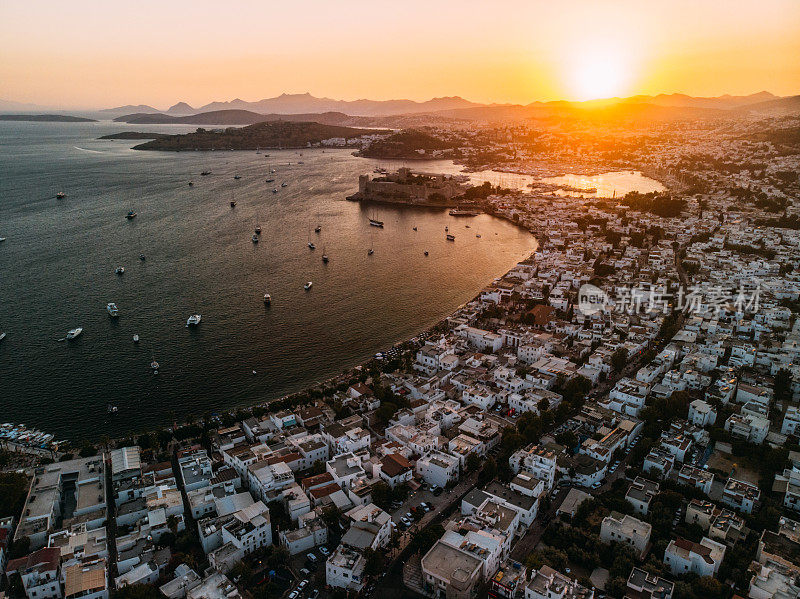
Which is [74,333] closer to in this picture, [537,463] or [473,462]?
[473,462]

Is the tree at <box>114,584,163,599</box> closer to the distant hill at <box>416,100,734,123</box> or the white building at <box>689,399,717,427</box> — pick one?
the white building at <box>689,399,717,427</box>

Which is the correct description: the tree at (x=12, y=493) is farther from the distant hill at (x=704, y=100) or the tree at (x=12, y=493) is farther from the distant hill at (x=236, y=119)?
the distant hill at (x=704, y=100)

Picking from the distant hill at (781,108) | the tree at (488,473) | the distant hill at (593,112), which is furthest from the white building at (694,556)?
the distant hill at (593,112)

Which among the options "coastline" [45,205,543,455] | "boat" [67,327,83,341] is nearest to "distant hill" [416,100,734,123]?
"coastline" [45,205,543,455]

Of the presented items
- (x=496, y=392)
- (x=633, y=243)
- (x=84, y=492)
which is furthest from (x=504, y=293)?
(x=84, y=492)

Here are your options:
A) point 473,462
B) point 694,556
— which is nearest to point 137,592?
point 473,462

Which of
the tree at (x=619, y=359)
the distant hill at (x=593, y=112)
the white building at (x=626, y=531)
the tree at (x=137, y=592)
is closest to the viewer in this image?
the tree at (x=137, y=592)

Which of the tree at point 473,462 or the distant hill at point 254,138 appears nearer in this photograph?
the tree at point 473,462
